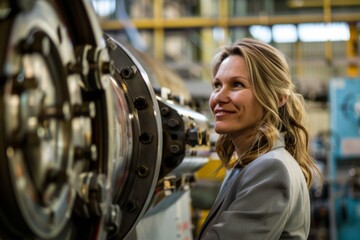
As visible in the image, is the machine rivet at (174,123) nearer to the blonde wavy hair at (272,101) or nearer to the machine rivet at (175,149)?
the machine rivet at (175,149)

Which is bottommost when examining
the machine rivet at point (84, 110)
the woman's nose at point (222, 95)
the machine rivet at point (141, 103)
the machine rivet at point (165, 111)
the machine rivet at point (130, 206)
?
the machine rivet at point (130, 206)

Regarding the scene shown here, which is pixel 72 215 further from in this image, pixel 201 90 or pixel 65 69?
pixel 201 90

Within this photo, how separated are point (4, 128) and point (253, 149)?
0.73m

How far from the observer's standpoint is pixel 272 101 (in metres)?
1.12

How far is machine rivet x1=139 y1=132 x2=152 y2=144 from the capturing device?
3.06 feet

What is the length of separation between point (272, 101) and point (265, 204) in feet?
0.74

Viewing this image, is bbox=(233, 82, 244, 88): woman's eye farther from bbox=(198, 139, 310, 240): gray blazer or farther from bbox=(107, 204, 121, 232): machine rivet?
bbox=(107, 204, 121, 232): machine rivet

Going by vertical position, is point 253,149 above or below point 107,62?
below

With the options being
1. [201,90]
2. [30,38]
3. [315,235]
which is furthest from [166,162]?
[315,235]

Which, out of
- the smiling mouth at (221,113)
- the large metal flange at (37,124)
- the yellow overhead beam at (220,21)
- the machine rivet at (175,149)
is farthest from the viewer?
the yellow overhead beam at (220,21)

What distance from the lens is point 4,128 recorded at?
19.2 inches

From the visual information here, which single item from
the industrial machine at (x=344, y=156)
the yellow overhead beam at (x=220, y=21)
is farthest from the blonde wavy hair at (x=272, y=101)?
the yellow overhead beam at (x=220, y=21)

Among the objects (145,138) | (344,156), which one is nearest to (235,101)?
(145,138)

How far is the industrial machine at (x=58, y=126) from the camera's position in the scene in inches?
19.8
